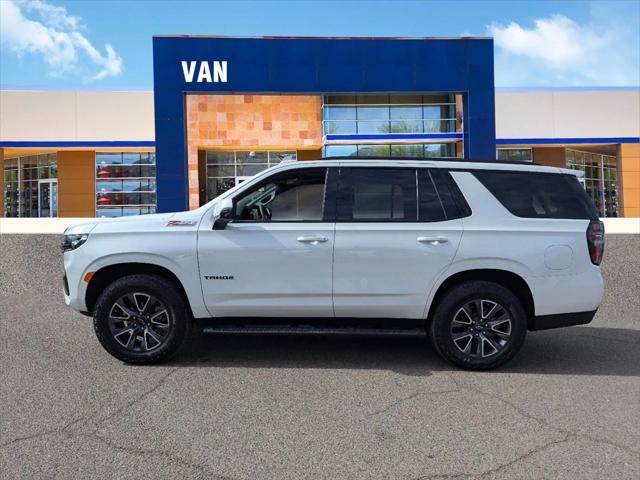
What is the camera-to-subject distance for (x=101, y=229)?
18.1 ft

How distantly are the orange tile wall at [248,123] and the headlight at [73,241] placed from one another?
20.3 meters

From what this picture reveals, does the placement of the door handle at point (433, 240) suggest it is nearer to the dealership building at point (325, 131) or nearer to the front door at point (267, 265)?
the front door at point (267, 265)

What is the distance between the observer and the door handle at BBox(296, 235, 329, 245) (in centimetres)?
532

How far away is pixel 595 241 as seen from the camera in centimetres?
538

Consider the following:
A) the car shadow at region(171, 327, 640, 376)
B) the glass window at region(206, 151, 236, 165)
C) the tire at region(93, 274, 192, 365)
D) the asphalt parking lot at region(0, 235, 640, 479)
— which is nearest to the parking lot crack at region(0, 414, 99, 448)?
the asphalt parking lot at region(0, 235, 640, 479)

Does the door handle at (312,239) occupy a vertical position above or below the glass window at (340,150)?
below

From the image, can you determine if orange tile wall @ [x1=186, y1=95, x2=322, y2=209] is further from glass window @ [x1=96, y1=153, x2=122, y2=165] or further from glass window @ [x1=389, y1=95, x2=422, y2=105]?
glass window @ [x1=96, y1=153, x2=122, y2=165]

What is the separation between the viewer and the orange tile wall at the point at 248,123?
1018 inches

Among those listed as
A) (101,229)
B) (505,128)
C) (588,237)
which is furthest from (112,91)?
(588,237)

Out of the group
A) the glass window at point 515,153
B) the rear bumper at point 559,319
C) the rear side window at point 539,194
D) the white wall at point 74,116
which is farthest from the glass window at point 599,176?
the rear bumper at point 559,319

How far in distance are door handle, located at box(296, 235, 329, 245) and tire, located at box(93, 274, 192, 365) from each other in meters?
1.29

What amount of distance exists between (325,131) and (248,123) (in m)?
3.57

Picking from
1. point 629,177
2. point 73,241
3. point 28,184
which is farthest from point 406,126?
point 73,241

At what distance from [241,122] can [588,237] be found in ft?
73.2
